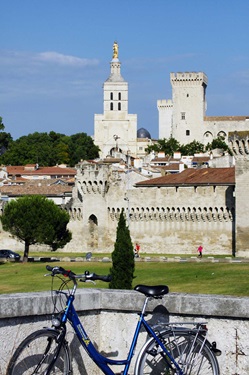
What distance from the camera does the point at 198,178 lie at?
74000mm

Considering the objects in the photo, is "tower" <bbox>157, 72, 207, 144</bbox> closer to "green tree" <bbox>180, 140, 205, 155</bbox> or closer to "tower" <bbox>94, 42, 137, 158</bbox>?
"green tree" <bbox>180, 140, 205, 155</bbox>

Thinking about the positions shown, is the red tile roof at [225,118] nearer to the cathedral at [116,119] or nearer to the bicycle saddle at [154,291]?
the cathedral at [116,119]

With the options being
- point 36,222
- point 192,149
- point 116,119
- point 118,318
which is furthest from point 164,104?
point 118,318

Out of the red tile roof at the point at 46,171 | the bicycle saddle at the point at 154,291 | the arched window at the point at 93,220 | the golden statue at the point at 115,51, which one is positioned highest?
the golden statue at the point at 115,51

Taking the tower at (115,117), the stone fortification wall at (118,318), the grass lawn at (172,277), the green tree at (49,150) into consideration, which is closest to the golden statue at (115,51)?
the tower at (115,117)

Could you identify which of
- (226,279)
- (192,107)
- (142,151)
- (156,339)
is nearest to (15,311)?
(156,339)

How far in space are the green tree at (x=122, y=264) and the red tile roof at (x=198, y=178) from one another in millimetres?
23820

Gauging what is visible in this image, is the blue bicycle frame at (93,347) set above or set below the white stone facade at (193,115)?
below

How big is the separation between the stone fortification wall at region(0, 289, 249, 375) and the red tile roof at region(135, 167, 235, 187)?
2330 inches

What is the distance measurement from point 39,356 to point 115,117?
178309 mm

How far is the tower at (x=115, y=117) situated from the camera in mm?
184625

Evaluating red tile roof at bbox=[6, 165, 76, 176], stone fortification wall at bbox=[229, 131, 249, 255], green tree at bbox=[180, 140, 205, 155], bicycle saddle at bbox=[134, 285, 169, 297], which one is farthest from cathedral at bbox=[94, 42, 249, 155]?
bicycle saddle at bbox=[134, 285, 169, 297]

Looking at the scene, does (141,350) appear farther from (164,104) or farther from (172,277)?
(164,104)

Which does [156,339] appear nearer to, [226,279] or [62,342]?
[62,342]
